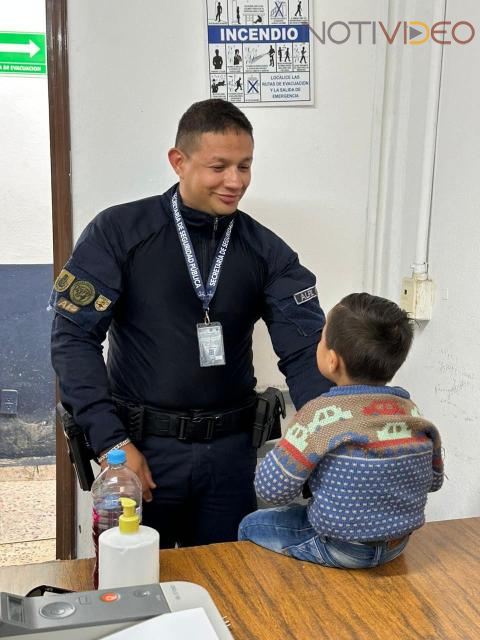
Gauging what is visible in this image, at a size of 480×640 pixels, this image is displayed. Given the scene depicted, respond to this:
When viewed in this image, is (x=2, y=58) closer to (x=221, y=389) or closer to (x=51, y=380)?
(x=51, y=380)

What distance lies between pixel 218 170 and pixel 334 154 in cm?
73

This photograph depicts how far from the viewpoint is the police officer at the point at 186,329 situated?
177cm

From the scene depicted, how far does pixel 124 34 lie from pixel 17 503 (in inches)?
97.5

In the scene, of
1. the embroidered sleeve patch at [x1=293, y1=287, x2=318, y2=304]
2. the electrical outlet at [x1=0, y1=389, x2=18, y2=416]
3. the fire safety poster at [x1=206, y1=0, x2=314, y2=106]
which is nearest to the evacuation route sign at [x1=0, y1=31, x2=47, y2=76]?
the electrical outlet at [x1=0, y1=389, x2=18, y2=416]

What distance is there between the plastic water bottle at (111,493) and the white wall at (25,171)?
2.99 metres

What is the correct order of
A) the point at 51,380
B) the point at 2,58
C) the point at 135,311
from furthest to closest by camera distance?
the point at 51,380
the point at 2,58
the point at 135,311

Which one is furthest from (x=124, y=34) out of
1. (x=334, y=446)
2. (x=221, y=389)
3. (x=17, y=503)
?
(x=17, y=503)

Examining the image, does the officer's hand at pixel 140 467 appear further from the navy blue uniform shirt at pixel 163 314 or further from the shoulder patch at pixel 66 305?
the shoulder patch at pixel 66 305

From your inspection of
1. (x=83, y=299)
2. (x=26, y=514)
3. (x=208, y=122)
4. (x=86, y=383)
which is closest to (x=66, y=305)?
(x=83, y=299)

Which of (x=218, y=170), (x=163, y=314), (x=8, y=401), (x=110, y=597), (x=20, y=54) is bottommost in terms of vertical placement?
(x=8, y=401)

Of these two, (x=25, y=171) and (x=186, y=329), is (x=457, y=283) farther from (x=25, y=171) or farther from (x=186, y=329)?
(x=25, y=171)

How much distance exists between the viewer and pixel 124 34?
2182 mm

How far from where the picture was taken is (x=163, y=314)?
182 centimetres

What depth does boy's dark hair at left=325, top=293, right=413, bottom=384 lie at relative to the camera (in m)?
1.29
